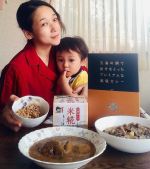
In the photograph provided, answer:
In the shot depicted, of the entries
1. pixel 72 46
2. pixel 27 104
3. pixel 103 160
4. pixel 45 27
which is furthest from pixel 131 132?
pixel 45 27

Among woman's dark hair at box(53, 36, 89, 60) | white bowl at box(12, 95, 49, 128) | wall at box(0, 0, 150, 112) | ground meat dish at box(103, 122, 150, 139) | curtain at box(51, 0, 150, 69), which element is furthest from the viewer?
curtain at box(51, 0, 150, 69)

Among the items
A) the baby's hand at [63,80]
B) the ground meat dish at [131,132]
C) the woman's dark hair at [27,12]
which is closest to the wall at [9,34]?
the woman's dark hair at [27,12]

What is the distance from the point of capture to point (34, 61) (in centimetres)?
120

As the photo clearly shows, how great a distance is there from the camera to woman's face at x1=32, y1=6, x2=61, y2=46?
3.87ft

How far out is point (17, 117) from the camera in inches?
29.2

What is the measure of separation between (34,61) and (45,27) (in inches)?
10.5

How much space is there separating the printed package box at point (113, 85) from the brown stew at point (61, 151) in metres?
0.26

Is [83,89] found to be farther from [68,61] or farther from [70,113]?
[70,113]

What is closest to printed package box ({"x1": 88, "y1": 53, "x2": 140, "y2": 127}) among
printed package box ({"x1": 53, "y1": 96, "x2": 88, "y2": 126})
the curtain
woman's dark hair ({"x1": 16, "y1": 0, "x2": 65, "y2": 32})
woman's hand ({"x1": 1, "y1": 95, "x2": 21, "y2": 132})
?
printed package box ({"x1": 53, "y1": 96, "x2": 88, "y2": 126})

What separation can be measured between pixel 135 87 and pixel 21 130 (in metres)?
0.60

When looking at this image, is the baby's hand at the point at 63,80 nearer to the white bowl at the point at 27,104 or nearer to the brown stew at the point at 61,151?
the white bowl at the point at 27,104

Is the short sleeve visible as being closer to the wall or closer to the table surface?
the table surface

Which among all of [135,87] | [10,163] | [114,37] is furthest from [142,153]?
[114,37]

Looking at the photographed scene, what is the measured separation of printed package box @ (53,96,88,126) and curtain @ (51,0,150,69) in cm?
171
